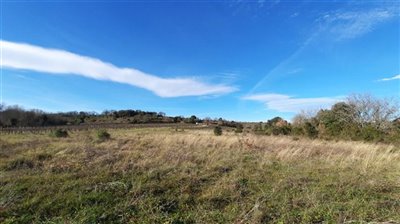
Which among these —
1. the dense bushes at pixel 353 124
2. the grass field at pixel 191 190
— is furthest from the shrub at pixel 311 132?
the grass field at pixel 191 190

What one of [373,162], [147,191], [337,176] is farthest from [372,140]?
[147,191]

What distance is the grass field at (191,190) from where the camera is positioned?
5.12m

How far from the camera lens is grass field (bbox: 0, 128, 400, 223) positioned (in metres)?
5.12

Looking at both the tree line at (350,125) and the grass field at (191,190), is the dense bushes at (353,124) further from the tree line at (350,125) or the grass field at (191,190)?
the grass field at (191,190)

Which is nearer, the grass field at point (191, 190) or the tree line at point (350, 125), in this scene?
the grass field at point (191, 190)

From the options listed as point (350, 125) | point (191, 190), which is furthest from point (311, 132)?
point (191, 190)

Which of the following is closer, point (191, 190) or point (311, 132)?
point (191, 190)

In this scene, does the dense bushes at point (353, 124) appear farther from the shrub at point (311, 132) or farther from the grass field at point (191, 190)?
the grass field at point (191, 190)

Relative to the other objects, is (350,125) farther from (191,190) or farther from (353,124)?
(191,190)

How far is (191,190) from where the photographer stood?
22.0 feet

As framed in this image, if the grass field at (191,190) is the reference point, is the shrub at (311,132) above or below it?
above

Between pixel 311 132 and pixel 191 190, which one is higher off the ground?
pixel 311 132

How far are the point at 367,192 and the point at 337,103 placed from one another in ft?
118

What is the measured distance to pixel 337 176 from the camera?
8.30 m
